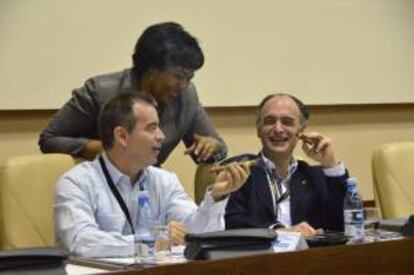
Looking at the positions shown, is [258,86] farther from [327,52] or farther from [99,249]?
[99,249]

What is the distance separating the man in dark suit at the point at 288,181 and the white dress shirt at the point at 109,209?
25cm

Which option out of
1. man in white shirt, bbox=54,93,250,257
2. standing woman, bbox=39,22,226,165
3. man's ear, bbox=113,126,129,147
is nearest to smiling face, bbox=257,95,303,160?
standing woman, bbox=39,22,226,165

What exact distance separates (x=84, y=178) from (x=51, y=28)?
1.42 metres

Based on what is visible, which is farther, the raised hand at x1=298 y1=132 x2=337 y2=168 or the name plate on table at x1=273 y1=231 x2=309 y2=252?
the raised hand at x1=298 y1=132 x2=337 y2=168

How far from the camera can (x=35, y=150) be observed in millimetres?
3932

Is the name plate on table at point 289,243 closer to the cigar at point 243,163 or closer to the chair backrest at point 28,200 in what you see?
the cigar at point 243,163

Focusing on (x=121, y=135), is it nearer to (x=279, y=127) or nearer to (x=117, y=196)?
(x=117, y=196)

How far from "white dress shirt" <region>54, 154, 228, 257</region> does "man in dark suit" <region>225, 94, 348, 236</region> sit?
0.82 ft

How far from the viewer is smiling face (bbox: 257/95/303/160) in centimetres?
310

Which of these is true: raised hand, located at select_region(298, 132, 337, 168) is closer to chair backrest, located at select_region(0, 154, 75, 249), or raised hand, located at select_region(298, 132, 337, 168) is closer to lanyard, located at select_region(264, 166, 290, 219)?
lanyard, located at select_region(264, 166, 290, 219)

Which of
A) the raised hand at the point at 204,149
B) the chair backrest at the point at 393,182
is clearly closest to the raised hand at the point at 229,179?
the raised hand at the point at 204,149

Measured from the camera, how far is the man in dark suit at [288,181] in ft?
9.95

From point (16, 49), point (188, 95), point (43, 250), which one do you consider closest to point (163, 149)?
point (188, 95)

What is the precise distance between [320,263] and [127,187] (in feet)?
3.18
